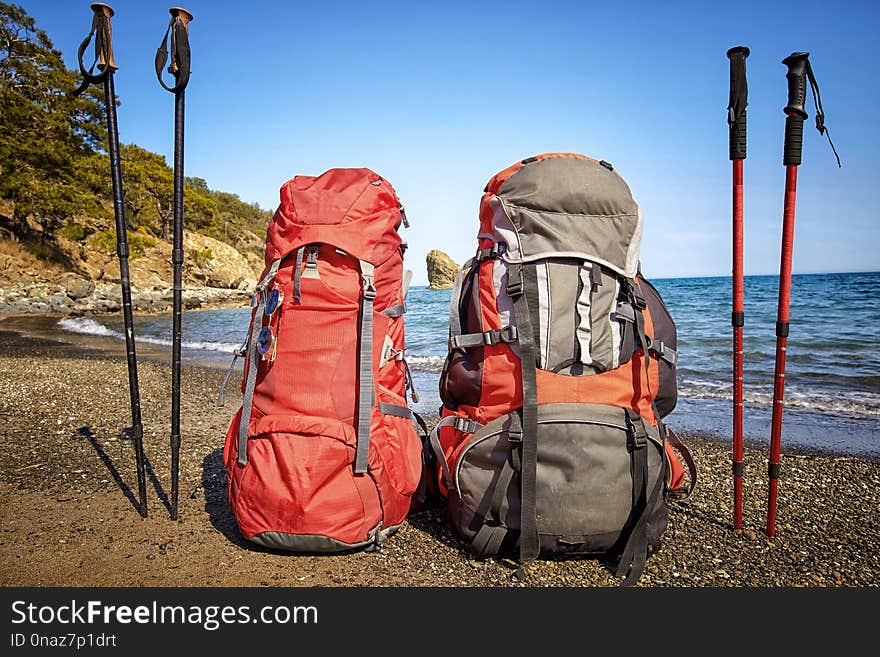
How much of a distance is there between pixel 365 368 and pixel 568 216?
1.38 meters

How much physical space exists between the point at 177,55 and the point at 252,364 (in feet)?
5.65

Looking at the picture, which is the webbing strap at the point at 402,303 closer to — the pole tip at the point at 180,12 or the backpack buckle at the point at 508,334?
the backpack buckle at the point at 508,334

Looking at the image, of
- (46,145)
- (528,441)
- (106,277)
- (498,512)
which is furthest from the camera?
(106,277)

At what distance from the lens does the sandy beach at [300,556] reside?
287 cm

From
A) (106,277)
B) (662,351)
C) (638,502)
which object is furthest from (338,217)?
(106,277)

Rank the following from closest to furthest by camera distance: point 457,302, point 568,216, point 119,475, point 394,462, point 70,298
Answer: point 568,216, point 394,462, point 457,302, point 119,475, point 70,298

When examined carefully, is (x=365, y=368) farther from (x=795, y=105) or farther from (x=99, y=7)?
(x=795, y=105)

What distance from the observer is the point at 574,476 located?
9.44 ft

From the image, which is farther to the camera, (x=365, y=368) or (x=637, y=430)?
(x=365, y=368)

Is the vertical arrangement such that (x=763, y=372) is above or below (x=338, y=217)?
below

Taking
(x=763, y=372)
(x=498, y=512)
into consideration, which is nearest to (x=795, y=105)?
(x=498, y=512)

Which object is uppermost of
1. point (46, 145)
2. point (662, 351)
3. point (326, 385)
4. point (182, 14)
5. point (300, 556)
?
point (46, 145)

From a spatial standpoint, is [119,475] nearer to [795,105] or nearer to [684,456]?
[684,456]

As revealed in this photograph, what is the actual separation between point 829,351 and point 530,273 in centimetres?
1164
